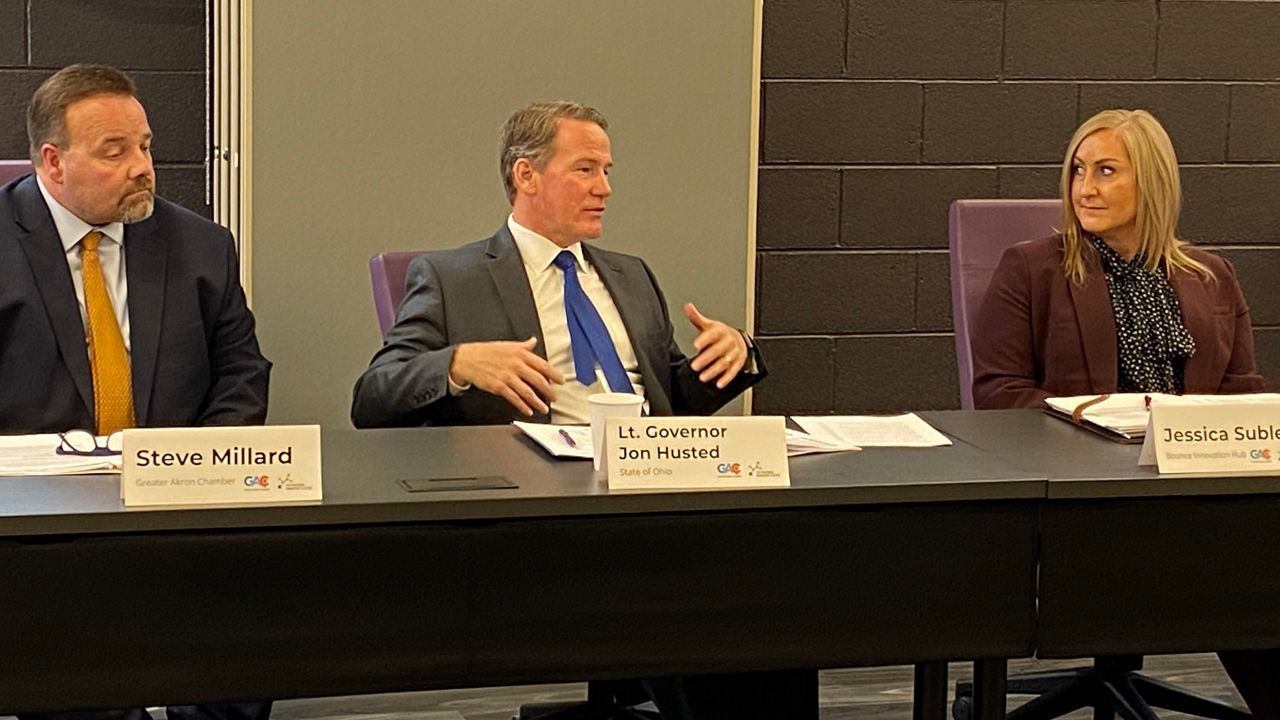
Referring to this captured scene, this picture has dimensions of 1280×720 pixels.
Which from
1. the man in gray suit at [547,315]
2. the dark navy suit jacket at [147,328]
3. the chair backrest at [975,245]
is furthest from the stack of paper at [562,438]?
the chair backrest at [975,245]

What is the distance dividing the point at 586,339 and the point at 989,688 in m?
1.00

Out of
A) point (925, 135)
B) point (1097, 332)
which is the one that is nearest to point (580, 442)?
point (1097, 332)

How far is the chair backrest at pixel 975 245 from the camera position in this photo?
10.3ft

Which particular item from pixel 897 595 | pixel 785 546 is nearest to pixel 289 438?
pixel 785 546

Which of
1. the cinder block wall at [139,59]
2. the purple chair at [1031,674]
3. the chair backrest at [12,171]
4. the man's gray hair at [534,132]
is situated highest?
the cinder block wall at [139,59]

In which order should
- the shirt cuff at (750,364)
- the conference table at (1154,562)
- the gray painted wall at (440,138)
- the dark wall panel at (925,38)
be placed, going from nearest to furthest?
the conference table at (1154,562), the shirt cuff at (750,364), the gray painted wall at (440,138), the dark wall panel at (925,38)

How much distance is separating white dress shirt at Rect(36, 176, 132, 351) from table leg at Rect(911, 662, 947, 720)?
130 cm

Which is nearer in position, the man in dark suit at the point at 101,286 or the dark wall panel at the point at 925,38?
the man in dark suit at the point at 101,286

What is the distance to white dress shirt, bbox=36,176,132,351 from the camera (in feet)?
8.80

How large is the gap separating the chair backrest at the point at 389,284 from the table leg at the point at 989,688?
119cm

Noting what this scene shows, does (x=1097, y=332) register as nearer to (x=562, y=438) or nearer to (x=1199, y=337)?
(x=1199, y=337)

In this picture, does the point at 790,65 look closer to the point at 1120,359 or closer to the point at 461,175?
the point at 461,175

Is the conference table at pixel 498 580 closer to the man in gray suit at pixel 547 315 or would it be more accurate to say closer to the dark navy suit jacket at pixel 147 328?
the man in gray suit at pixel 547 315

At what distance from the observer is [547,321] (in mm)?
2924
